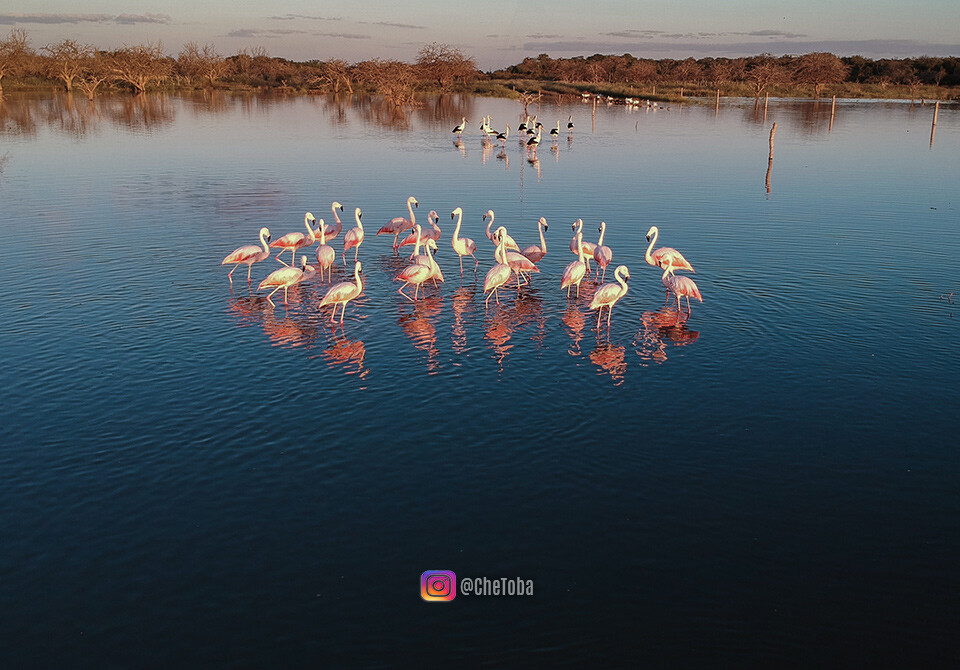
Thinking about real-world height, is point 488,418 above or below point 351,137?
below

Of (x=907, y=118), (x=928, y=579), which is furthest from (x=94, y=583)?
(x=907, y=118)

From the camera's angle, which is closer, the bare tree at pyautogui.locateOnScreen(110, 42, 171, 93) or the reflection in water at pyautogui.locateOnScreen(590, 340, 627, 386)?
the reflection in water at pyautogui.locateOnScreen(590, 340, 627, 386)

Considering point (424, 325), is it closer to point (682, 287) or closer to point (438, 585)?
point (682, 287)

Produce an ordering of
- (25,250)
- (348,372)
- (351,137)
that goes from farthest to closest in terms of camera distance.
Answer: (351,137), (25,250), (348,372)

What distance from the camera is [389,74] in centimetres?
9869

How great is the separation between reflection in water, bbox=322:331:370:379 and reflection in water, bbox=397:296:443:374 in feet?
3.97

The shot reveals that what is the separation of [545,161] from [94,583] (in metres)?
39.3

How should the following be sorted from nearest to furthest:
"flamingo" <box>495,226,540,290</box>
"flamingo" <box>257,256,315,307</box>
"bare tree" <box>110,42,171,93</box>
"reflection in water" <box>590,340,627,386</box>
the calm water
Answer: the calm water → "reflection in water" <box>590,340,627,386</box> → "flamingo" <box>257,256,315,307</box> → "flamingo" <box>495,226,540,290</box> → "bare tree" <box>110,42,171,93</box>

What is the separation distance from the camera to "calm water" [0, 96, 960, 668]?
8094mm

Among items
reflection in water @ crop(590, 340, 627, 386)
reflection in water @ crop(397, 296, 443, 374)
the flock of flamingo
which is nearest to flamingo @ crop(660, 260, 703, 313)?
the flock of flamingo

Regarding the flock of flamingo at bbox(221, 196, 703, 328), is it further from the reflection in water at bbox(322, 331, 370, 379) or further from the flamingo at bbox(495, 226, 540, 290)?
the reflection in water at bbox(322, 331, 370, 379)

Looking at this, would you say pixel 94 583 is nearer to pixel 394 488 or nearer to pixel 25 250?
pixel 394 488

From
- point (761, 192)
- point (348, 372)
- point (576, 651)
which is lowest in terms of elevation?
point (576, 651)

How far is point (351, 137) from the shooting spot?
54.7 meters
